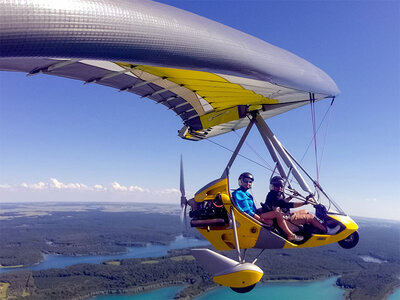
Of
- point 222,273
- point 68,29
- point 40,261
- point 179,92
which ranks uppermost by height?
point 179,92

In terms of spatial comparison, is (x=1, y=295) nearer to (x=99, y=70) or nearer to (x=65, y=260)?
(x=65, y=260)

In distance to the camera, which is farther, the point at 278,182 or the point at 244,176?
the point at 244,176

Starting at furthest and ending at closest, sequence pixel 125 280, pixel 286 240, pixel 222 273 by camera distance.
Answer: pixel 125 280 → pixel 286 240 → pixel 222 273

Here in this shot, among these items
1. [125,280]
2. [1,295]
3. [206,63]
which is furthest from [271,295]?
[206,63]

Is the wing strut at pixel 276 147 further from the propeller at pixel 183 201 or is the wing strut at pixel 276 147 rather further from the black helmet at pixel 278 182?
the propeller at pixel 183 201

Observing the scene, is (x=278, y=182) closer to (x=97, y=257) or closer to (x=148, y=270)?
(x=148, y=270)

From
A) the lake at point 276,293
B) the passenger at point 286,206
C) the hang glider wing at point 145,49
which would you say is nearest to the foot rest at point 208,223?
the passenger at point 286,206

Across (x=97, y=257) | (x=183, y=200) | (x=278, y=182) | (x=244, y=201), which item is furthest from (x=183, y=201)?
(x=97, y=257)
